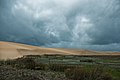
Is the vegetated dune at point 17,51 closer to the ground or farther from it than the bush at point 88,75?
farther from it

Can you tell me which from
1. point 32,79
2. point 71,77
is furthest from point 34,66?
point 32,79

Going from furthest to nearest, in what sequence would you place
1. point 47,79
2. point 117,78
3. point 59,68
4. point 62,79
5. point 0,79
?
point 59,68, point 117,78, point 62,79, point 47,79, point 0,79

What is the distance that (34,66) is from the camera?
2105 cm

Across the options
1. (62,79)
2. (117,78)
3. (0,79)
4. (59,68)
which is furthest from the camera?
(59,68)

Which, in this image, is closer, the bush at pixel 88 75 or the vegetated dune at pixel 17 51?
the bush at pixel 88 75

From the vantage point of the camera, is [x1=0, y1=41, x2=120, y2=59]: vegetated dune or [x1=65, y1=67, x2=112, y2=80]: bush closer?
[x1=65, y1=67, x2=112, y2=80]: bush

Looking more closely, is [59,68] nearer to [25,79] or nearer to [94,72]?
[94,72]

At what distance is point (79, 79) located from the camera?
1444 cm

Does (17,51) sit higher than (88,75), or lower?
higher

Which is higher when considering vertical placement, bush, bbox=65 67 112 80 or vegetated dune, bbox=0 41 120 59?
vegetated dune, bbox=0 41 120 59

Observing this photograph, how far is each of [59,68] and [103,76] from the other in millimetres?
6086

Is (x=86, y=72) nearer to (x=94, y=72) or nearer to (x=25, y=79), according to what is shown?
(x=94, y=72)

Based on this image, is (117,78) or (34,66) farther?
(34,66)

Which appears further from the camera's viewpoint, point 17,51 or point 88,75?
point 17,51
